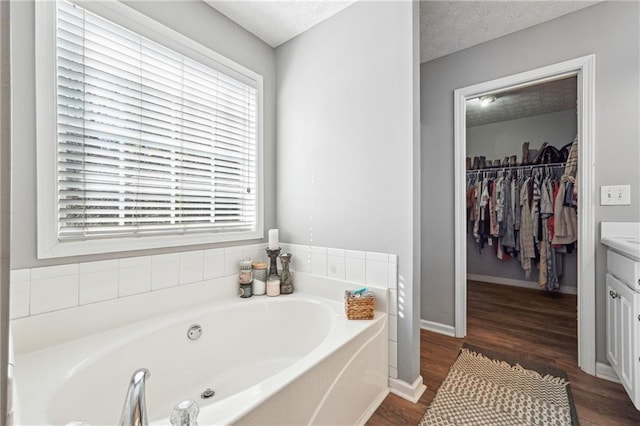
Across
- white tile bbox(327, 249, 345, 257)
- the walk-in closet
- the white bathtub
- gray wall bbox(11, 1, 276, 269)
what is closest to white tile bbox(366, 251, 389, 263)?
white tile bbox(327, 249, 345, 257)

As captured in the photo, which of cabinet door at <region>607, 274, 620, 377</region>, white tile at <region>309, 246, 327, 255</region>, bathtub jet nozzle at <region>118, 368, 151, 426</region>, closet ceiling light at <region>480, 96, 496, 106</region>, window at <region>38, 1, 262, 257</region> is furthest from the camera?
closet ceiling light at <region>480, 96, 496, 106</region>

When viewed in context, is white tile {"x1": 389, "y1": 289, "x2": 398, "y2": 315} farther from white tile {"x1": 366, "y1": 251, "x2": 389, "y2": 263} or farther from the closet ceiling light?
the closet ceiling light

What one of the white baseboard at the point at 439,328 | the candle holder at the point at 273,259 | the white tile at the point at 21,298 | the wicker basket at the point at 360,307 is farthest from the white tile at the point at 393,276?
the white tile at the point at 21,298

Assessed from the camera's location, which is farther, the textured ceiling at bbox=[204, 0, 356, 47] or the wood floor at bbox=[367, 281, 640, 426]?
the textured ceiling at bbox=[204, 0, 356, 47]

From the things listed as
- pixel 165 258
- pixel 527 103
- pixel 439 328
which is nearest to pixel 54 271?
pixel 165 258

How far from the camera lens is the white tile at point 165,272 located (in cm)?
158

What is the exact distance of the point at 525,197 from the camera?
3.64m

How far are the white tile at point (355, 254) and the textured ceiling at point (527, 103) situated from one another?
222 cm

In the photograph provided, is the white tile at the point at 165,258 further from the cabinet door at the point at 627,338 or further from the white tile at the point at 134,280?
the cabinet door at the point at 627,338

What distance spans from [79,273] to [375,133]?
1.75m

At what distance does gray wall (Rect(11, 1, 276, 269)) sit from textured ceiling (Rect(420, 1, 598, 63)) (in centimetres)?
127

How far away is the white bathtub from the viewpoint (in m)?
0.98

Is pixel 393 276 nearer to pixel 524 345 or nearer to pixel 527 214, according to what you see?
pixel 524 345

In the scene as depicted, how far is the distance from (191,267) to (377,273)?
116cm
